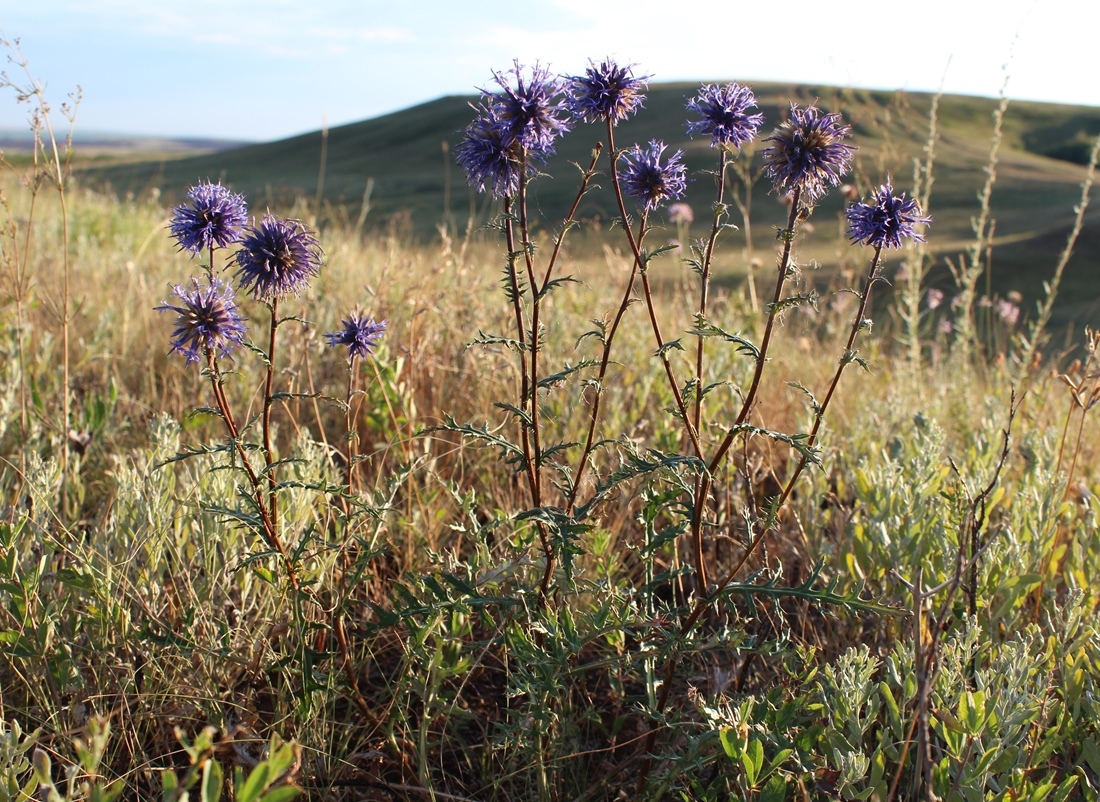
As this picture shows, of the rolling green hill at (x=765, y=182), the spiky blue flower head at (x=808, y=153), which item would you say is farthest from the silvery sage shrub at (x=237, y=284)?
the rolling green hill at (x=765, y=182)

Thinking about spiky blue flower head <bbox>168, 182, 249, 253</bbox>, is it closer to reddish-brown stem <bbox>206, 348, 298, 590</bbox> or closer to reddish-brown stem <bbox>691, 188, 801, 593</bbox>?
reddish-brown stem <bbox>206, 348, 298, 590</bbox>

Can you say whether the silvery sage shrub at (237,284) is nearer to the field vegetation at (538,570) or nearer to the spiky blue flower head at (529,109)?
the field vegetation at (538,570)

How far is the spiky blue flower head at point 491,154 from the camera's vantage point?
6.08ft

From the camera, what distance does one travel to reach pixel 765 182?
23.7m

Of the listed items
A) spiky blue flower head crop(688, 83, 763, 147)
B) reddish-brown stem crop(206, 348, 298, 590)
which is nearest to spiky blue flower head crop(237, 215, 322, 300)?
reddish-brown stem crop(206, 348, 298, 590)

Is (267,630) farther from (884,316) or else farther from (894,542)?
(884,316)

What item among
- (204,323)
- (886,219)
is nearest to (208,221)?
(204,323)

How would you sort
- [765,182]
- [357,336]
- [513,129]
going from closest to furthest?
[513,129]
[357,336]
[765,182]

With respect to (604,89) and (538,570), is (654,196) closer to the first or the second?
(604,89)

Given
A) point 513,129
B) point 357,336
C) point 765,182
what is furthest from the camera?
point 765,182

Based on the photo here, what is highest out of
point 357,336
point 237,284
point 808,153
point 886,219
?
point 808,153

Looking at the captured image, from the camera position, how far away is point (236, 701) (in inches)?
91.0

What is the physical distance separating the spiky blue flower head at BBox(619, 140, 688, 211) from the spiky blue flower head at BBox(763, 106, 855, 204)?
0.21 meters

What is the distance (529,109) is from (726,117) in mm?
463
